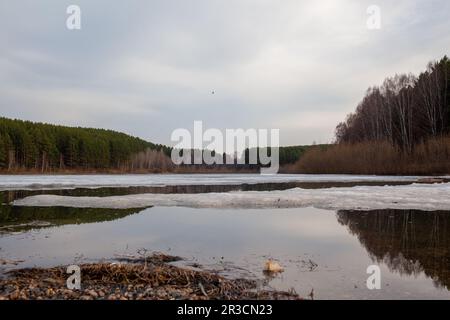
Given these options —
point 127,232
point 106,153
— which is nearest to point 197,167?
point 106,153

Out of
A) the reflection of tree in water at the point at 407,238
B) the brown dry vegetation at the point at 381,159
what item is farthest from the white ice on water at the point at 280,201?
the brown dry vegetation at the point at 381,159

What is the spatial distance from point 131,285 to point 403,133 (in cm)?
4896

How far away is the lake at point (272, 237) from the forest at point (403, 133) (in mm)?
28184

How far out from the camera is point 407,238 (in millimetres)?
7977

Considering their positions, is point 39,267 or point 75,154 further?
point 75,154

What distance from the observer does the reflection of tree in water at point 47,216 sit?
9.91 metres

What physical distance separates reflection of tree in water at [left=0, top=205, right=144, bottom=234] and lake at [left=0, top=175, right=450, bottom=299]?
29 millimetres

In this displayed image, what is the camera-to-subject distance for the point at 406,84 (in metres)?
52.9

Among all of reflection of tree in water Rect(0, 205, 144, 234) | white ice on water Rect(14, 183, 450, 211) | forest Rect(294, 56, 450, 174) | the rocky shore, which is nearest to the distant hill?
forest Rect(294, 56, 450, 174)

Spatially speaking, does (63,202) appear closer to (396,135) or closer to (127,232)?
(127,232)

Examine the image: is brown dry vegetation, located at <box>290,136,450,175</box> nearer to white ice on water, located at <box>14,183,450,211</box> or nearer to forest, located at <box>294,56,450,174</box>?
forest, located at <box>294,56,450,174</box>

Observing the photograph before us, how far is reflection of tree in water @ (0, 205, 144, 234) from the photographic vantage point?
32.5ft

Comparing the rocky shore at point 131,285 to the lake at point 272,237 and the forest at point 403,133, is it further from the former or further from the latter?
the forest at point 403,133

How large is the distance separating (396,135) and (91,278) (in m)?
52.9
